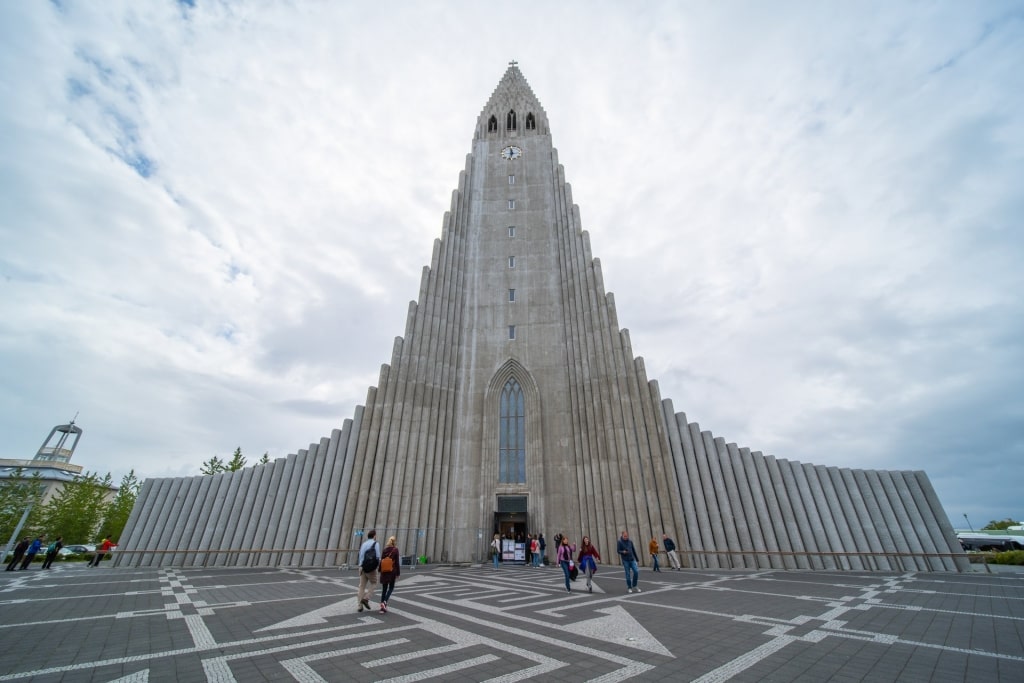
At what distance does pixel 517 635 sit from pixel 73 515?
52.0 m

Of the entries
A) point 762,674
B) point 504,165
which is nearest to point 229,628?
point 762,674

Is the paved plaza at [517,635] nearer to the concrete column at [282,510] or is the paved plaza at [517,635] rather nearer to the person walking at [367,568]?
the person walking at [367,568]

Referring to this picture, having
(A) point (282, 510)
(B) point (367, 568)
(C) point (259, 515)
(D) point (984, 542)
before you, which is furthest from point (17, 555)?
(D) point (984, 542)

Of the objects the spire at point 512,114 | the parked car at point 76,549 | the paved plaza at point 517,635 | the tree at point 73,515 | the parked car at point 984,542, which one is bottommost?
the paved plaza at point 517,635

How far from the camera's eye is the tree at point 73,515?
36.7 m

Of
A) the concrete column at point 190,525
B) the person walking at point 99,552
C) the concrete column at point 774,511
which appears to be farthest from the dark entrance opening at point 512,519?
the person walking at point 99,552

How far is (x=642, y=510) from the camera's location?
21.9m

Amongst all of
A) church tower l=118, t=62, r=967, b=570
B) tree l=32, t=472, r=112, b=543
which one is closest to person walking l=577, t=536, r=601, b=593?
church tower l=118, t=62, r=967, b=570

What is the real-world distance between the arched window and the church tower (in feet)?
0.29

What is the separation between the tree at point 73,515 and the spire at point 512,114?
2009 inches

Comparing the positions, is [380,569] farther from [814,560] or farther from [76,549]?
[76,549]

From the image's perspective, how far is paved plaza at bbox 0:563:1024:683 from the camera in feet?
17.2

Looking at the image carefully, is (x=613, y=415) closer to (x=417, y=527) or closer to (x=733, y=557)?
(x=733, y=557)

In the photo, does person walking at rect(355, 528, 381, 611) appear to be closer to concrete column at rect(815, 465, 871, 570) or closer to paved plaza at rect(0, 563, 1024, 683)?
paved plaza at rect(0, 563, 1024, 683)
